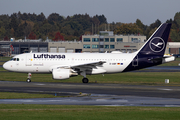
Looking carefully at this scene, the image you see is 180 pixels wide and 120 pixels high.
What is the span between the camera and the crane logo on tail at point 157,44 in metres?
46.8

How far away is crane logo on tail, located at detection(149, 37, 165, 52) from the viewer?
46.8m

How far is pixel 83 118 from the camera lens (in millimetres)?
18922

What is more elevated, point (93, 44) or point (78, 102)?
point (93, 44)

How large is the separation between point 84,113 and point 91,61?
25.5 m

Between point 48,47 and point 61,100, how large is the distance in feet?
476

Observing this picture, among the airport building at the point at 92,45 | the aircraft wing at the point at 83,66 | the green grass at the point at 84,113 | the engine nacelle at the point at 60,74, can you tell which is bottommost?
the green grass at the point at 84,113

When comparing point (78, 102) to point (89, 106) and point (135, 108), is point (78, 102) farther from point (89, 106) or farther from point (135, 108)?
point (135, 108)

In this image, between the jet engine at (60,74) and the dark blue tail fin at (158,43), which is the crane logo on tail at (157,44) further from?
the jet engine at (60,74)

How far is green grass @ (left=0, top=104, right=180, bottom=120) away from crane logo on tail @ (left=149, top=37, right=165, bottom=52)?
24.9 meters

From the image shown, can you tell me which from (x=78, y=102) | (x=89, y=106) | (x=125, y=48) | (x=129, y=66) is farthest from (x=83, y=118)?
(x=125, y=48)

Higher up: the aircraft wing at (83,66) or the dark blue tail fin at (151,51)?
the dark blue tail fin at (151,51)

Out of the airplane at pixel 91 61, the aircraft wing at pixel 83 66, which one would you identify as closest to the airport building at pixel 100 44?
the airplane at pixel 91 61

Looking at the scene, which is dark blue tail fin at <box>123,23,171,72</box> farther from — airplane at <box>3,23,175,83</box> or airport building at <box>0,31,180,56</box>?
airport building at <box>0,31,180,56</box>

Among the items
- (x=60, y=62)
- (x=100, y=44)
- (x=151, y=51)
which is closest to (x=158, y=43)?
(x=151, y=51)
